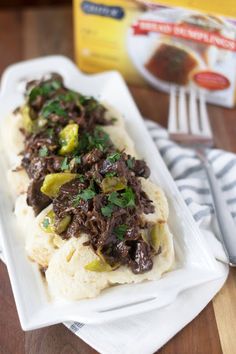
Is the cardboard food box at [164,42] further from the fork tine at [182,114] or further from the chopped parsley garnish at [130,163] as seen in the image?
the chopped parsley garnish at [130,163]

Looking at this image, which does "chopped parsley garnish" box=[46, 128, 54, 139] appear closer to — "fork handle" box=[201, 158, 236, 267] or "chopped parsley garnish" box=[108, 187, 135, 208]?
"chopped parsley garnish" box=[108, 187, 135, 208]

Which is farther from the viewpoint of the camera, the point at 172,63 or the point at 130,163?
the point at 172,63

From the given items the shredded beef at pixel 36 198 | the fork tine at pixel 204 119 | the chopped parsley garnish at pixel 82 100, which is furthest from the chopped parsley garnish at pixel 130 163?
the fork tine at pixel 204 119

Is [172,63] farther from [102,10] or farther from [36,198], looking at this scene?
[36,198]

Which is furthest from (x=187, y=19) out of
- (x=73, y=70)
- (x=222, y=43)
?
(x=73, y=70)

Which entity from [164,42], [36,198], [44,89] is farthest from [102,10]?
[36,198]

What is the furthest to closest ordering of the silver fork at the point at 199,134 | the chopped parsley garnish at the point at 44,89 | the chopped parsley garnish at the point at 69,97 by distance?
the chopped parsley garnish at the point at 44,89, the chopped parsley garnish at the point at 69,97, the silver fork at the point at 199,134

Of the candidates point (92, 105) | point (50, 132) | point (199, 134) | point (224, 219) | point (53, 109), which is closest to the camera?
point (224, 219)
